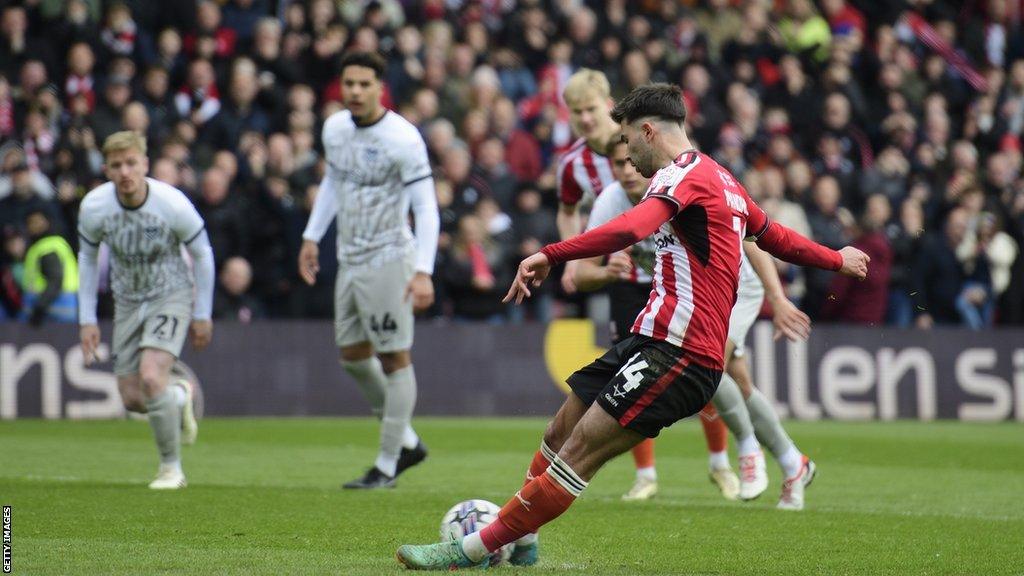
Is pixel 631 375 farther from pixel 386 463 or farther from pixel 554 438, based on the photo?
pixel 386 463

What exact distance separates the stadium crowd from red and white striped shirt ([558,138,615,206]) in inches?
250

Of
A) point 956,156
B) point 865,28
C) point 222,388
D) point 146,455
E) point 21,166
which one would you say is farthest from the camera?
point 865,28

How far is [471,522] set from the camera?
22.7ft

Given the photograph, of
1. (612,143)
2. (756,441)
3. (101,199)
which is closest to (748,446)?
(756,441)

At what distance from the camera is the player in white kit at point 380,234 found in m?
10.3

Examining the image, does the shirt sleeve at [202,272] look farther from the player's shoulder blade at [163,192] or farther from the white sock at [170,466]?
the white sock at [170,466]

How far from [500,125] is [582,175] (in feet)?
28.8

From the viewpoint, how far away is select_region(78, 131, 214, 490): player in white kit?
10.0 metres

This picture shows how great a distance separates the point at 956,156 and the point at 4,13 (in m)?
11.7

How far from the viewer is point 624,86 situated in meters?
20.6

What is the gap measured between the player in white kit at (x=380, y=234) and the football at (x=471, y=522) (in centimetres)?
332

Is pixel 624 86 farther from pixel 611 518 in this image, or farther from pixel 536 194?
pixel 611 518

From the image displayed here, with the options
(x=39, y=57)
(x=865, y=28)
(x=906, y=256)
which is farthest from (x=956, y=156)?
(x=39, y=57)

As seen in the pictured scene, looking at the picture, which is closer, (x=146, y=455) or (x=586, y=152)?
(x=586, y=152)
